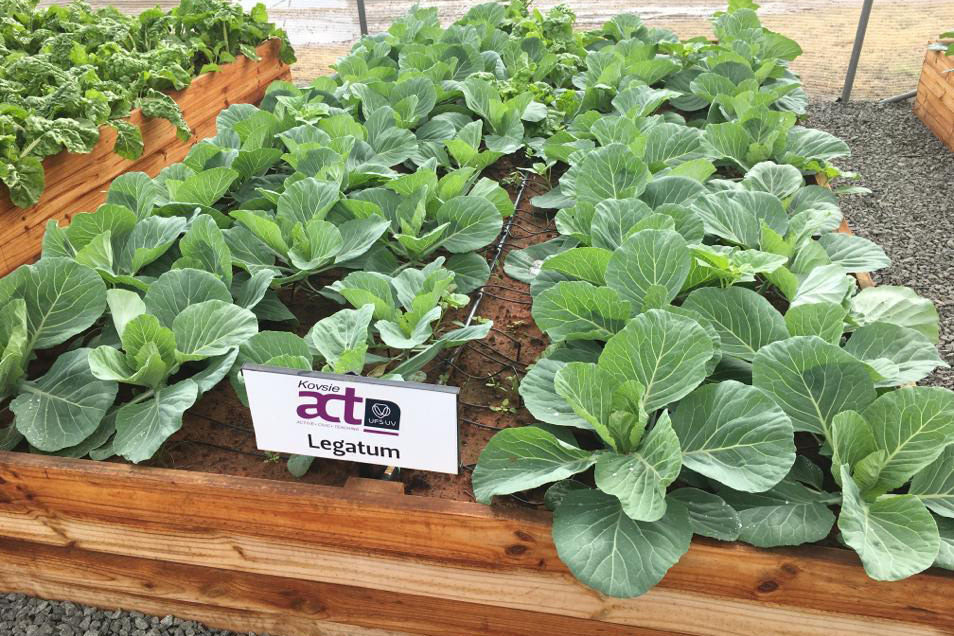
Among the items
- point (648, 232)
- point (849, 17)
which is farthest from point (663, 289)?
point (849, 17)

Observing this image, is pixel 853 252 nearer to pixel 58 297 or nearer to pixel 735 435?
pixel 735 435

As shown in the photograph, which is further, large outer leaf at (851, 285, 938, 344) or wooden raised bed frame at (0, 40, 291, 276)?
wooden raised bed frame at (0, 40, 291, 276)

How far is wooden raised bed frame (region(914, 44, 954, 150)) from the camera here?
396 centimetres

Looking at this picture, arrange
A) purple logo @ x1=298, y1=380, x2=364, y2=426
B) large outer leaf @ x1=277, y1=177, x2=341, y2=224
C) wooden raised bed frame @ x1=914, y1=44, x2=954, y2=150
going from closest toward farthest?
purple logo @ x1=298, y1=380, x2=364, y2=426
large outer leaf @ x1=277, y1=177, x2=341, y2=224
wooden raised bed frame @ x1=914, y1=44, x2=954, y2=150

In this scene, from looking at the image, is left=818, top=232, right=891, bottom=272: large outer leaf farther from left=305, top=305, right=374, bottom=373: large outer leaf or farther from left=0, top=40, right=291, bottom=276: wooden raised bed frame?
left=0, top=40, right=291, bottom=276: wooden raised bed frame

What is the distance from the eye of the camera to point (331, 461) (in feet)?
4.70

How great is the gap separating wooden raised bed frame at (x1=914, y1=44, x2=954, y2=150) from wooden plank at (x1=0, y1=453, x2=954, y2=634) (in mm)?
3697

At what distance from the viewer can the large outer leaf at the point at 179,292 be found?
154cm

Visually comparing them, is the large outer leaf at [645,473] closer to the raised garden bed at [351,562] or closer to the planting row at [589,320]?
the planting row at [589,320]

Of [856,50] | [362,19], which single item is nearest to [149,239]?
[362,19]

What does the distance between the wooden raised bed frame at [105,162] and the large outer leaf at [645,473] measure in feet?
5.76

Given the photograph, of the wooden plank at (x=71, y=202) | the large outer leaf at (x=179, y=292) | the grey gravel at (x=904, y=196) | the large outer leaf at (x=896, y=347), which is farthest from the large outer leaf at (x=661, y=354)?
the wooden plank at (x=71, y=202)

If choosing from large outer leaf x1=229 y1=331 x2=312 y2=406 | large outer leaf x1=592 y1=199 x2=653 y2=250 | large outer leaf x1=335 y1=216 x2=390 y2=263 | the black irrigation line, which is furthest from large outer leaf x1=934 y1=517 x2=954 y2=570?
large outer leaf x1=335 y1=216 x2=390 y2=263

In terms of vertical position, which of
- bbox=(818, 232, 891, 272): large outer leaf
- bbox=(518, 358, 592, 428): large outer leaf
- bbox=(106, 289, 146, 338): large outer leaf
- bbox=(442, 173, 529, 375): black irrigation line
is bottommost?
bbox=(442, 173, 529, 375): black irrigation line
